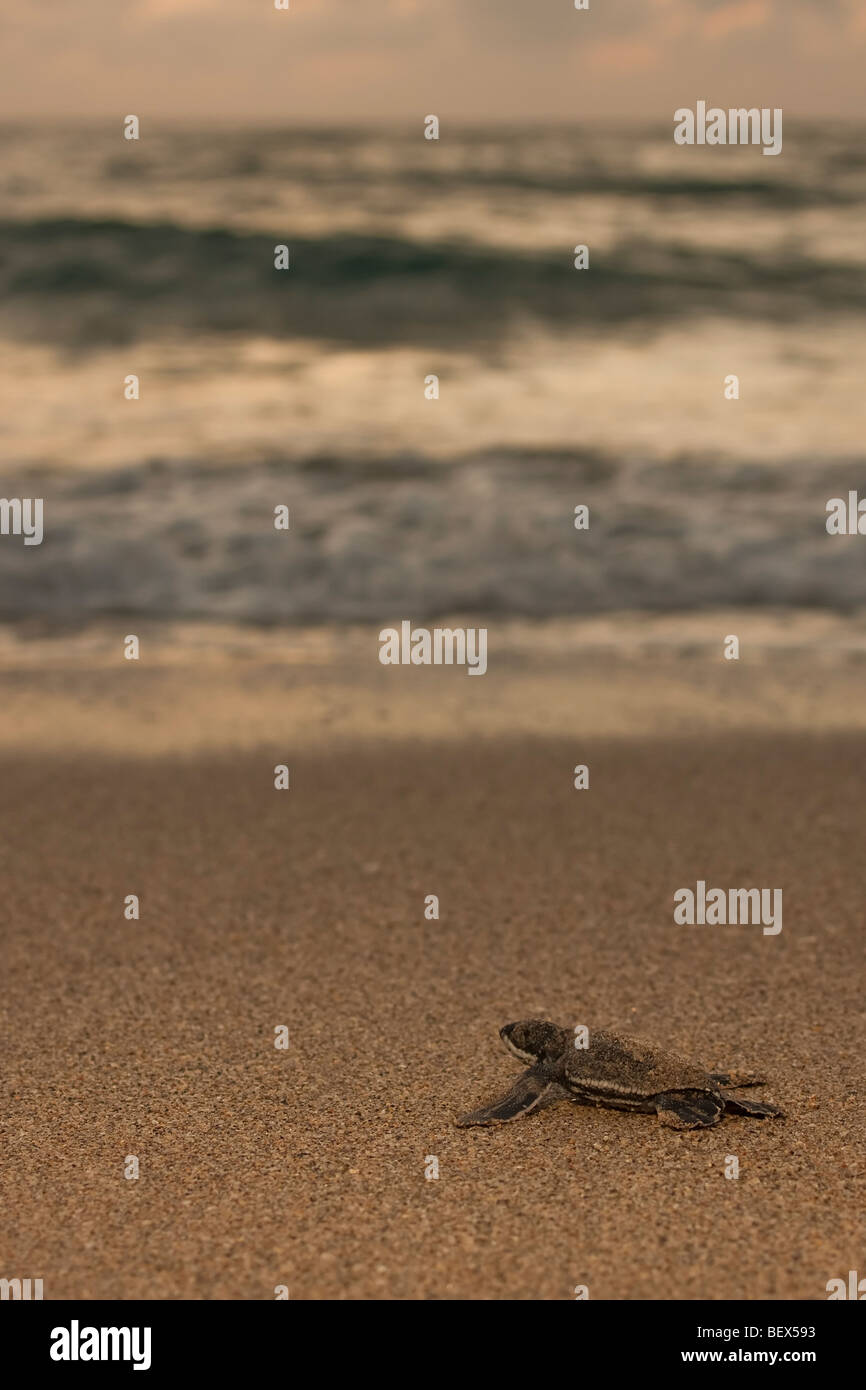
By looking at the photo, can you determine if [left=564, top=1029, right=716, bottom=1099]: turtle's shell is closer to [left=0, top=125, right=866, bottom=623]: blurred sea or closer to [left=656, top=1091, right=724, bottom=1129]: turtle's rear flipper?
[left=656, top=1091, right=724, bottom=1129]: turtle's rear flipper

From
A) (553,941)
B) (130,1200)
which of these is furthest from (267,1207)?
(553,941)

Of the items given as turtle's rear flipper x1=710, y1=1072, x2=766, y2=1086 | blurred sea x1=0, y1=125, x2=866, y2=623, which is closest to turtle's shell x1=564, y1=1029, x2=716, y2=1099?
turtle's rear flipper x1=710, y1=1072, x2=766, y2=1086

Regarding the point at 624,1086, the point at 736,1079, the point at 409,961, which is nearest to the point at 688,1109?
the point at 624,1086

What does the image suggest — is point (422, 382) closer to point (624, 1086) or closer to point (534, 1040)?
point (534, 1040)

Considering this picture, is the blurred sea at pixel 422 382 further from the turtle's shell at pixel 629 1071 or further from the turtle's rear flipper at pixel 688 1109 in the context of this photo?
the turtle's rear flipper at pixel 688 1109

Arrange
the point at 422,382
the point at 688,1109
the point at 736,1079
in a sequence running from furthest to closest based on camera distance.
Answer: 1. the point at 422,382
2. the point at 736,1079
3. the point at 688,1109

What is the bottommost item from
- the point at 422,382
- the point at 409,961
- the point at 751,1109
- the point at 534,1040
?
the point at 751,1109
